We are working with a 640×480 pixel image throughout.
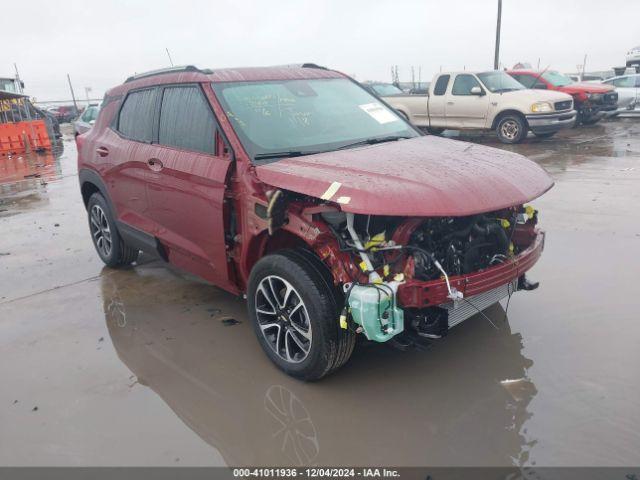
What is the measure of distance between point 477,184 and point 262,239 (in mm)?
1358

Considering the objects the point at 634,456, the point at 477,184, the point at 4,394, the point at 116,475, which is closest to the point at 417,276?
the point at 477,184

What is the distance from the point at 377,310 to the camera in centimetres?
272

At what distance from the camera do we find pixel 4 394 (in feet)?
11.0

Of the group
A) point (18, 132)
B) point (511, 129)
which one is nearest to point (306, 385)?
point (511, 129)

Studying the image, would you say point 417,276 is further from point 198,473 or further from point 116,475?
point 116,475

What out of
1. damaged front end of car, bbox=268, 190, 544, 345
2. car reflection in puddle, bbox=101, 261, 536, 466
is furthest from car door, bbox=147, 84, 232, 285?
damaged front end of car, bbox=268, 190, 544, 345

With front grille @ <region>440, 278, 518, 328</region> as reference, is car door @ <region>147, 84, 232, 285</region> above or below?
above

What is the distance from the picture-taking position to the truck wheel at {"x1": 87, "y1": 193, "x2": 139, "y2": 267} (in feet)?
17.2

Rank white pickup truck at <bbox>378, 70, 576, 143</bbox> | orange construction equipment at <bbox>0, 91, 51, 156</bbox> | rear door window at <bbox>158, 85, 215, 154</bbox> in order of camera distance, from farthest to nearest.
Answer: orange construction equipment at <bbox>0, 91, 51, 156</bbox>, white pickup truck at <bbox>378, 70, 576, 143</bbox>, rear door window at <bbox>158, 85, 215, 154</bbox>

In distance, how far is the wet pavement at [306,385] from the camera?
2727 millimetres

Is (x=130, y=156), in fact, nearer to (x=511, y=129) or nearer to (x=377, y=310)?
(x=377, y=310)

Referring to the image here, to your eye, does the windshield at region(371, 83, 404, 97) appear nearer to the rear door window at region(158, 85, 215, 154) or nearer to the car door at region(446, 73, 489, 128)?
the car door at region(446, 73, 489, 128)

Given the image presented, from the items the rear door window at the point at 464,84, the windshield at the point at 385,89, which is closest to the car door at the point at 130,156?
the rear door window at the point at 464,84

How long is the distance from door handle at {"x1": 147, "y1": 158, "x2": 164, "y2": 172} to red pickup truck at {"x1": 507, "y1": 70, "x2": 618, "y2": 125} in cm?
1336
